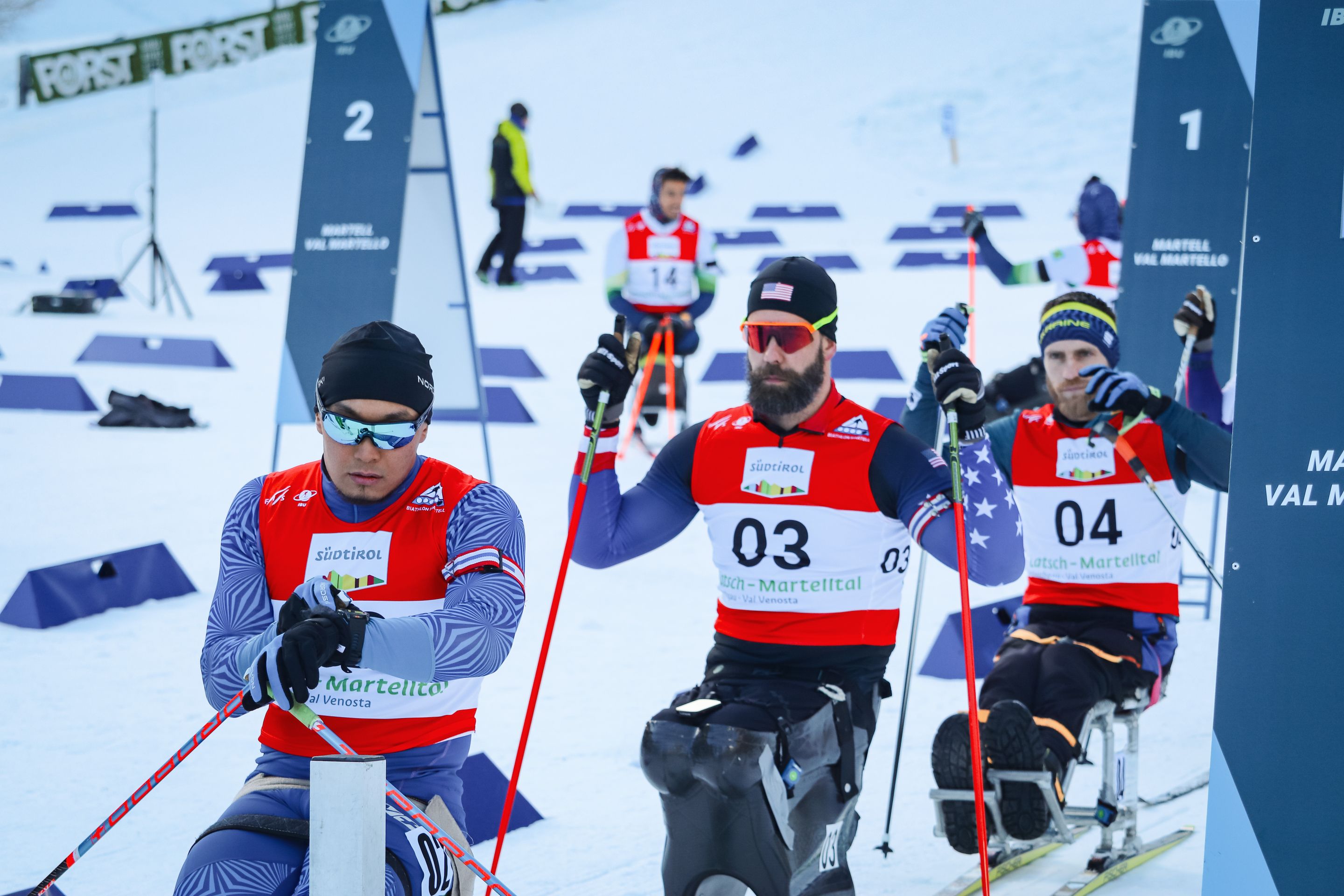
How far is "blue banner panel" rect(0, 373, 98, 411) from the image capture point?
33.5 ft

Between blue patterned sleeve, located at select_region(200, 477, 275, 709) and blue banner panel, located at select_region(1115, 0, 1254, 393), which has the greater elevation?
blue banner panel, located at select_region(1115, 0, 1254, 393)

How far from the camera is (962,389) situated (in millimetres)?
3322

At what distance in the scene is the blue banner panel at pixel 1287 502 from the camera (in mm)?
2768

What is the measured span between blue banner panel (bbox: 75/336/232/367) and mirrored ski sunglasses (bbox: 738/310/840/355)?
9.47 metres

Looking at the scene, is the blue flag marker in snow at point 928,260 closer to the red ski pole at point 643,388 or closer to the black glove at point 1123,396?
the red ski pole at point 643,388

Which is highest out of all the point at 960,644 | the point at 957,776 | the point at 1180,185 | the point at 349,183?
the point at 1180,185

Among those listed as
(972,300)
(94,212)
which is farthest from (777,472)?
(94,212)

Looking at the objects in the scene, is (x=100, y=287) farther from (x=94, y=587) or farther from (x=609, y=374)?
(x=609, y=374)

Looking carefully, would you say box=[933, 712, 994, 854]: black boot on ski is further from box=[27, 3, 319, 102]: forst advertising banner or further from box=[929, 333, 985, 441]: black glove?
box=[27, 3, 319, 102]: forst advertising banner

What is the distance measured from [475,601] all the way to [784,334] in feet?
3.51

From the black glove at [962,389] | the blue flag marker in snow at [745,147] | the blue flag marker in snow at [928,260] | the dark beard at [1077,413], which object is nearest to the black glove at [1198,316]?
the dark beard at [1077,413]

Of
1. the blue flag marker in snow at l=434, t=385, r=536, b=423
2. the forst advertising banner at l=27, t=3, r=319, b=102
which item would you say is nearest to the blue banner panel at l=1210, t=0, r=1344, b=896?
the blue flag marker in snow at l=434, t=385, r=536, b=423

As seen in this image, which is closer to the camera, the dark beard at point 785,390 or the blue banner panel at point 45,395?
the dark beard at point 785,390

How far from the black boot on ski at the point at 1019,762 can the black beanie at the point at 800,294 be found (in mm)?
1061
